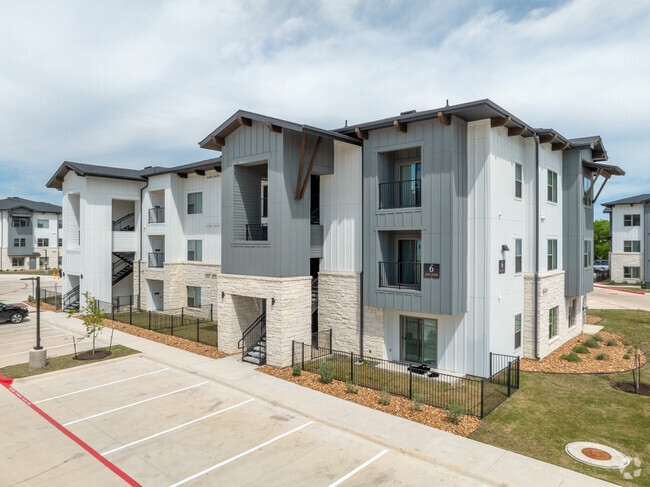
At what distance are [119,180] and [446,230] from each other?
84.9 ft

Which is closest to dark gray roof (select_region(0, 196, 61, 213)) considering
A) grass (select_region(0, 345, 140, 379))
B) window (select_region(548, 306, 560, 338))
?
grass (select_region(0, 345, 140, 379))

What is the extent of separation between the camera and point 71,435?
36.8 feet

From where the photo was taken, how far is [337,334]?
62.2ft

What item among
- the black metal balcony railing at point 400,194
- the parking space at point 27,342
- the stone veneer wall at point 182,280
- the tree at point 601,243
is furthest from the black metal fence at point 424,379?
the tree at point 601,243

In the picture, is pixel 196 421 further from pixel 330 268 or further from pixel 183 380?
pixel 330 268

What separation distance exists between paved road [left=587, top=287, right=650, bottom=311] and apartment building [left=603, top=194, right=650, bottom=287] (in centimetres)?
974

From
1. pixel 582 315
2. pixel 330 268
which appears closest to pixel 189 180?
pixel 330 268

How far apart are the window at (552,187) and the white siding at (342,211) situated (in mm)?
9440

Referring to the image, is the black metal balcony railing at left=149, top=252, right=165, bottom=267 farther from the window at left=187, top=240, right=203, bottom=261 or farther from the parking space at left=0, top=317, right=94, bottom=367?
the parking space at left=0, top=317, right=94, bottom=367

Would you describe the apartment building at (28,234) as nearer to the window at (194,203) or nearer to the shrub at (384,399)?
the window at (194,203)

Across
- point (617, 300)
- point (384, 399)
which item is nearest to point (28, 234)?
point (384, 399)

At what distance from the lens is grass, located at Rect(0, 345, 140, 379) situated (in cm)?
1648

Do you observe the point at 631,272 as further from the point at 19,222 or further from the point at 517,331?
the point at 19,222

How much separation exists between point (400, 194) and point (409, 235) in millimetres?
1827
